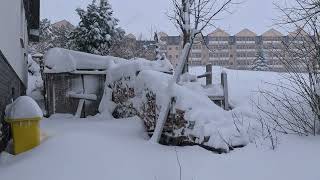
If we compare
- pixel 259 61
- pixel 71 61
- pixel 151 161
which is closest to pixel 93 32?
pixel 71 61

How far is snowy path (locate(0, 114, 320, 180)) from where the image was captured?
6012mm

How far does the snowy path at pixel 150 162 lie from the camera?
601cm

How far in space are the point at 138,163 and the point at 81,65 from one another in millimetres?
8158

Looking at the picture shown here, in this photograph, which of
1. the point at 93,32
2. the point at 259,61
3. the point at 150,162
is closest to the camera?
the point at 150,162

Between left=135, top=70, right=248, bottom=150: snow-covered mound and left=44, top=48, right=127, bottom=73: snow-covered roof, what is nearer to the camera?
left=135, top=70, right=248, bottom=150: snow-covered mound

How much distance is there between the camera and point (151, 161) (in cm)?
697

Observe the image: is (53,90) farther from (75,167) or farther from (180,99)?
(75,167)

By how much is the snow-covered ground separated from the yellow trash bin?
24 cm

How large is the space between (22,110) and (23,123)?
0.22 m

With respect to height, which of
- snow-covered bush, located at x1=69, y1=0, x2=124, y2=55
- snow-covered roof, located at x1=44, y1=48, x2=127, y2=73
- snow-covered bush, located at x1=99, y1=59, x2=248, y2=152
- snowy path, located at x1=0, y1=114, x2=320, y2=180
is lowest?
snowy path, located at x1=0, y1=114, x2=320, y2=180

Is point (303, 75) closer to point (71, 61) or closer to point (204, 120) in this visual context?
point (204, 120)

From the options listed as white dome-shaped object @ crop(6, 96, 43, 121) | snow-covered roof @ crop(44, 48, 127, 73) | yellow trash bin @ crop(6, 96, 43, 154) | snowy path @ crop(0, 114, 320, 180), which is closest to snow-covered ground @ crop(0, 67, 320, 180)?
snowy path @ crop(0, 114, 320, 180)

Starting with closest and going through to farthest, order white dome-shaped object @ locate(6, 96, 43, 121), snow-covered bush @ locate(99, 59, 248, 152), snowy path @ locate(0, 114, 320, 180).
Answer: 1. snowy path @ locate(0, 114, 320, 180)
2. white dome-shaped object @ locate(6, 96, 43, 121)
3. snow-covered bush @ locate(99, 59, 248, 152)

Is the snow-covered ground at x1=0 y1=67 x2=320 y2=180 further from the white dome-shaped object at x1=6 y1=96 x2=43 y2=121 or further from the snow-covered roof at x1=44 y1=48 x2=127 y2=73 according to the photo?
the snow-covered roof at x1=44 y1=48 x2=127 y2=73
